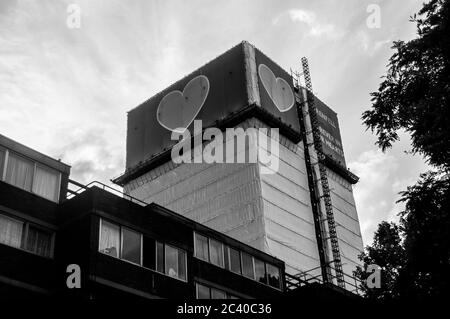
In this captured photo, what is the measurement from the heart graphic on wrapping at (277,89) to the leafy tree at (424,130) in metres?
65.1

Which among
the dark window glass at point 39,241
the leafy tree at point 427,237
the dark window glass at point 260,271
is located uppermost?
the dark window glass at point 260,271

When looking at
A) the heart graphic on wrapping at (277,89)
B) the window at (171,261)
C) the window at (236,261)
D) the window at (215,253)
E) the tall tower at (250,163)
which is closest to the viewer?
the window at (171,261)

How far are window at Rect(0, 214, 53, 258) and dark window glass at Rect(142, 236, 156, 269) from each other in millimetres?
4871

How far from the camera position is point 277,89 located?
9144 centimetres

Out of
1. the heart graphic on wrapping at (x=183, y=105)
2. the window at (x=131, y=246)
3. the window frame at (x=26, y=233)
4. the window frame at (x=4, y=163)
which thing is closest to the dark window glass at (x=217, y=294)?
the window at (x=131, y=246)

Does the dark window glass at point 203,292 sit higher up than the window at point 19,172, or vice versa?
the window at point 19,172

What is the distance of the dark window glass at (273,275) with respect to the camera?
4631 centimetres

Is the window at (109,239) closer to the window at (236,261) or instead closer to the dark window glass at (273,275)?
the window at (236,261)

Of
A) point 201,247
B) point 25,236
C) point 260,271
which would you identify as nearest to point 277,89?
point 260,271

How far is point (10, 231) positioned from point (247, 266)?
17728 mm

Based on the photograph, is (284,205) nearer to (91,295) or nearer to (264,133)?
(264,133)

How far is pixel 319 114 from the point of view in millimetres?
99375

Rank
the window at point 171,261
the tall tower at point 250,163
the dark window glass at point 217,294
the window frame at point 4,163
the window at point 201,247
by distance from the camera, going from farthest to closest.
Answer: the tall tower at point 250,163 → the window at point 201,247 → the dark window glass at point 217,294 → the window at point 171,261 → the window frame at point 4,163

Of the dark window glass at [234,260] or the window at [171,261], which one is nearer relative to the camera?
the window at [171,261]
